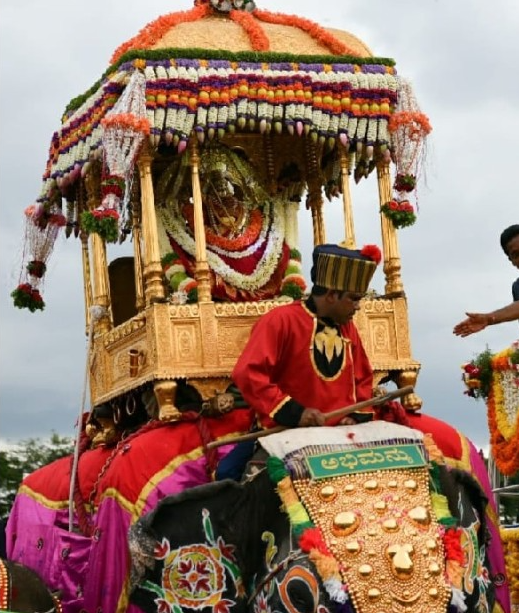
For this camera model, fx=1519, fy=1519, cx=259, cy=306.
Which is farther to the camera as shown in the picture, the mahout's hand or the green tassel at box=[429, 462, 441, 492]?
the mahout's hand

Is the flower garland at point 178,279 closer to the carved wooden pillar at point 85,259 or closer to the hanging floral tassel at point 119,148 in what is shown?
the hanging floral tassel at point 119,148

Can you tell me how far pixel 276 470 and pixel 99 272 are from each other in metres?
3.39

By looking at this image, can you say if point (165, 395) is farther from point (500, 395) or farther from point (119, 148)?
point (500, 395)

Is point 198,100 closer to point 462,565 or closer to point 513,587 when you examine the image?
point 462,565

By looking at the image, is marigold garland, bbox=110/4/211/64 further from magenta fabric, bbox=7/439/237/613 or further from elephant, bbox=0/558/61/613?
elephant, bbox=0/558/61/613

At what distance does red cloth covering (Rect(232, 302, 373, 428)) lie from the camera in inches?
311

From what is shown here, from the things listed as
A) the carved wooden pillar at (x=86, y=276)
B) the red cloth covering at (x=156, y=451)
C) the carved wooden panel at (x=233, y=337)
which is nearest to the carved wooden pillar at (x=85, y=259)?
the carved wooden pillar at (x=86, y=276)

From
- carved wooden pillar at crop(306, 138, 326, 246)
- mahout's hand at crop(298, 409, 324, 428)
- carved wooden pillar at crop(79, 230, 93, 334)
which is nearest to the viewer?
mahout's hand at crop(298, 409, 324, 428)

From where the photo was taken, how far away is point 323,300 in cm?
814

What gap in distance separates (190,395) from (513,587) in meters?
3.04

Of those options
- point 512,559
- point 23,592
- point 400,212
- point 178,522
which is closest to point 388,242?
point 400,212

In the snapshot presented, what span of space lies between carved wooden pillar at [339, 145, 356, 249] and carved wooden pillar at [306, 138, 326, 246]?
64 cm

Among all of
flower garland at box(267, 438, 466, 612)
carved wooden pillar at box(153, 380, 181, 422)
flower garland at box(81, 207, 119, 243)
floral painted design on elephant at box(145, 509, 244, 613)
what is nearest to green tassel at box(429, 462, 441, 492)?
flower garland at box(267, 438, 466, 612)

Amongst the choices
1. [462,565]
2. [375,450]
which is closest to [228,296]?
[375,450]
